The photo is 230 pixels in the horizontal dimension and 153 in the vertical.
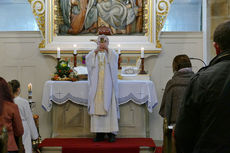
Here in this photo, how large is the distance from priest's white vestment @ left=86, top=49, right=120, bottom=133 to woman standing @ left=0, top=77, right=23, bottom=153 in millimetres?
2959

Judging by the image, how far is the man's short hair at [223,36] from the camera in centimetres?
233

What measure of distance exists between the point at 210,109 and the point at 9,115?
226 centimetres

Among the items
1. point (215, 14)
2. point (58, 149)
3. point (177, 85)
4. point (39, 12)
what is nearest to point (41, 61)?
point (39, 12)

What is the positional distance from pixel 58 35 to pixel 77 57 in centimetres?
65

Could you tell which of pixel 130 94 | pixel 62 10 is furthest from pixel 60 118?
pixel 62 10

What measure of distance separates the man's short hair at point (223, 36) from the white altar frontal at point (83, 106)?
193 inches

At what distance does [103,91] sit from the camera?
6.90m

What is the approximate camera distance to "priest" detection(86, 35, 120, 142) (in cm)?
682

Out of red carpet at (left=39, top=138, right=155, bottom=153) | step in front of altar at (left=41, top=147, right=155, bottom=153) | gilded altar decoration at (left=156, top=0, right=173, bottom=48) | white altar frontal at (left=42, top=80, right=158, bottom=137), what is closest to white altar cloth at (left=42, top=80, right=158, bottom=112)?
white altar frontal at (left=42, top=80, right=158, bottom=137)

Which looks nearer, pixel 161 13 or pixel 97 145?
pixel 97 145

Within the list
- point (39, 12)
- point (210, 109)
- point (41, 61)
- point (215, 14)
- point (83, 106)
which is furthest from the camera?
point (41, 61)

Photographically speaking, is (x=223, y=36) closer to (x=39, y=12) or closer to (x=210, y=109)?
(x=210, y=109)

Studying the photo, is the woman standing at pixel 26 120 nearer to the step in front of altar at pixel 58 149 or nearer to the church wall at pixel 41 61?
the step in front of altar at pixel 58 149

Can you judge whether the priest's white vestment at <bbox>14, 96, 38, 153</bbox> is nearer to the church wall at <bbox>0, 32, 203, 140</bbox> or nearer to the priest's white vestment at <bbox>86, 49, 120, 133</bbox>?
the priest's white vestment at <bbox>86, 49, 120, 133</bbox>
